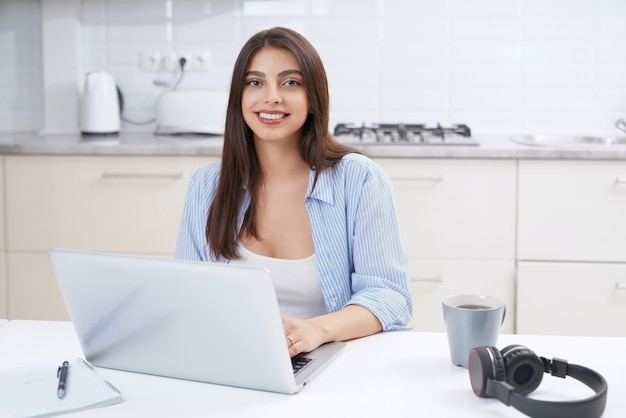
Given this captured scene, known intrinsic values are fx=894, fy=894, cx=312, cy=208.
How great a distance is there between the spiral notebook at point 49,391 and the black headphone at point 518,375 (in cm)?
49

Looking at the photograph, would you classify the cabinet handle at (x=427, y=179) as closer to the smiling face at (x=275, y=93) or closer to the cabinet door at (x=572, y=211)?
the cabinet door at (x=572, y=211)

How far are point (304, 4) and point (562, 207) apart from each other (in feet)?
4.14

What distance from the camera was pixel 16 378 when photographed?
1.31 metres

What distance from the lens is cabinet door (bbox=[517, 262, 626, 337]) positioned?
2.83 m

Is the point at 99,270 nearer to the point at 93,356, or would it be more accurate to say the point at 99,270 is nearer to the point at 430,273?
the point at 93,356

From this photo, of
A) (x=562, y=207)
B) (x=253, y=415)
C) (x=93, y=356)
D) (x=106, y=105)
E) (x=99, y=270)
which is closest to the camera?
(x=253, y=415)

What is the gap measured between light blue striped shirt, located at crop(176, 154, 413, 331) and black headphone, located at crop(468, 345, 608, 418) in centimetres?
49

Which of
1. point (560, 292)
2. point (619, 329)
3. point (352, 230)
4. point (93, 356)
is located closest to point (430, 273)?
point (560, 292)

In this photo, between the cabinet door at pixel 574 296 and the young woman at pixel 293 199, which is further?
the cabinet door at pixel 574 296

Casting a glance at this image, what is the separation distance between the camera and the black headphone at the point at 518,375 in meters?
1.14

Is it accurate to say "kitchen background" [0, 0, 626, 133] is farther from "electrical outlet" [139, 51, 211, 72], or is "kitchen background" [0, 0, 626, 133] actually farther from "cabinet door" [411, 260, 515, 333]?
"cabinet door" [411, 260, 515, 333]

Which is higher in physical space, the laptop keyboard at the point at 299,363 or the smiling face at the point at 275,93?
the smiling face at the point at 275,93

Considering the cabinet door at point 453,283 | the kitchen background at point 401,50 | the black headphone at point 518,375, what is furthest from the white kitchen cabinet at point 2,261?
the black headphone at point 518,375

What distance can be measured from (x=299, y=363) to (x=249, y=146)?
2.31 feet
